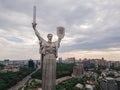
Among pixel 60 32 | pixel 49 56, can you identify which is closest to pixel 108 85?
pixel 60 32

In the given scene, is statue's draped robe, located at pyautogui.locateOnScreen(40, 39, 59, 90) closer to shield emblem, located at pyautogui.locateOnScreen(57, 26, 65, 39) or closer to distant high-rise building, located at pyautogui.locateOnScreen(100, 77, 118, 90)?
shield emblem, located at pyautogui.locateOnScreen(57, 26, 65, 39)

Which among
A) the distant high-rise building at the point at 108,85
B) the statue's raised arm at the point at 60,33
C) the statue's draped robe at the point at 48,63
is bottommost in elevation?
the distant high-rise building at the point at 108,85

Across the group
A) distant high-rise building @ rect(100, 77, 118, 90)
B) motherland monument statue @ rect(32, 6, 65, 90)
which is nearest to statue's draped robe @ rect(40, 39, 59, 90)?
motherland monument statue @ rect(32, 6, 65, 90)

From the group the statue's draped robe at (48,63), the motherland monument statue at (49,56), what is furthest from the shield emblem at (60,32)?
the statue's draped robe at (48,63)

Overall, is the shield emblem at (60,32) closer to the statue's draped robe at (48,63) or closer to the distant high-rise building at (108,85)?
the statue's draped robe at (48,63)

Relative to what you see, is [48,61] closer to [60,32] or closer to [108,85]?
[60,32]

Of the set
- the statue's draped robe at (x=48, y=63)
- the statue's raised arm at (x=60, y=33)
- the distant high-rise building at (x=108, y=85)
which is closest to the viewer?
the statue's draped robe at (x=48, y=63)

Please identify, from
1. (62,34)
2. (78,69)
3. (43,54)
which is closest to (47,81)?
(43,54)

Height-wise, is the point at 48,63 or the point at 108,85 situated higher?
the point at 48,63

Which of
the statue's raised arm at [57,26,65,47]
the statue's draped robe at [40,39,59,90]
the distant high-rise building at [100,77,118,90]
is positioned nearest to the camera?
the statue's draped robe at [40,39,59,90]
